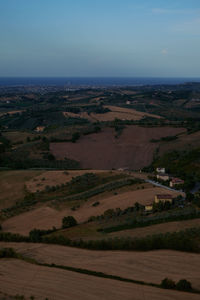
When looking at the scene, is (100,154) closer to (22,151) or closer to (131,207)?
(22,151)

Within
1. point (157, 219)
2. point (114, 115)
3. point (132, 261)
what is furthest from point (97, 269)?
point (114, 115)

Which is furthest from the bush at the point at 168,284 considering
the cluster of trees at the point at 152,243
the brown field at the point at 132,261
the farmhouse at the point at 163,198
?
the farmhouse at the point at 163,198

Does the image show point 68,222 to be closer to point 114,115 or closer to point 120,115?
point 120,115

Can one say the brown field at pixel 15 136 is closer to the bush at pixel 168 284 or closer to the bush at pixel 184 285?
the bush at pixel 168 284

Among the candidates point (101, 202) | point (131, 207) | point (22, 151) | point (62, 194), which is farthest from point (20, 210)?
point (22, 151)

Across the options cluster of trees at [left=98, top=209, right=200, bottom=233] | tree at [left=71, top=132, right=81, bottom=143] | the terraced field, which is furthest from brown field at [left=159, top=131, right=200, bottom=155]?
the terraced field

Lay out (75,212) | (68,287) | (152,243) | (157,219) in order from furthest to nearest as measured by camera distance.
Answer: (75,212), (157,219), (152,243), (68,287)

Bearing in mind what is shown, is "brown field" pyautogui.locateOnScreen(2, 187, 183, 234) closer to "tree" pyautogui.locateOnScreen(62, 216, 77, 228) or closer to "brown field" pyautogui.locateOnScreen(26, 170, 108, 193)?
"tree" pyautogui.locateOnScreen(62, 216, 77, 228)
